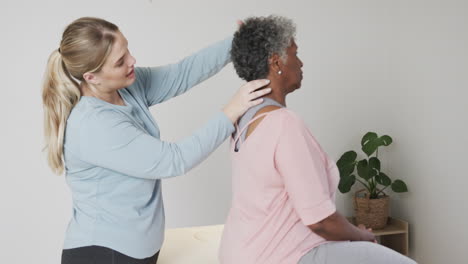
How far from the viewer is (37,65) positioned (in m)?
3.18

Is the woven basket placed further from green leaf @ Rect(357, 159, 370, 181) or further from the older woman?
the older woman

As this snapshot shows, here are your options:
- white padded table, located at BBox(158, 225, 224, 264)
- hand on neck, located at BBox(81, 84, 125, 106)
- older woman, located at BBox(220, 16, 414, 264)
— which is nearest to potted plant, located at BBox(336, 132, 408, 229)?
white padded table, located at BBox(158, 225, 224, 264)

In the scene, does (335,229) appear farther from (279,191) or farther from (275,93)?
(275,93)

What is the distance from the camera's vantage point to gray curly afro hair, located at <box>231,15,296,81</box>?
1.58 metres

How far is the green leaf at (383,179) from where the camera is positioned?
11.0ft

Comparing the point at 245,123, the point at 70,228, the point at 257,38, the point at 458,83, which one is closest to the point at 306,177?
the point at 245,123

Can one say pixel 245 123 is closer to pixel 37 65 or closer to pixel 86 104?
pixel 86 104

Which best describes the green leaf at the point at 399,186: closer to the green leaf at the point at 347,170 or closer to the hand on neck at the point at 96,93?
the green leaf at the point at 347,170

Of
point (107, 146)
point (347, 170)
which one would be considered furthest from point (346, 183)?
point (107, 146)

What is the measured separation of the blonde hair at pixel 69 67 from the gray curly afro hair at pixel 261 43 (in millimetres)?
400

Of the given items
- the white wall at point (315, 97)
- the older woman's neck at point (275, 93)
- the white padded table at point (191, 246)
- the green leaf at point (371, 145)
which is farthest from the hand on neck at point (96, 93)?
the green leaf at point (371, 145)

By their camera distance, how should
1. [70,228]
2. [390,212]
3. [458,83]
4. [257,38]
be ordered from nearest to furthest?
[257,38]
[70,228]
[458,83]
[390,212]

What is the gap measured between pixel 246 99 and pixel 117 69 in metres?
0.41

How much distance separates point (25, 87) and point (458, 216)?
2.70 metres
